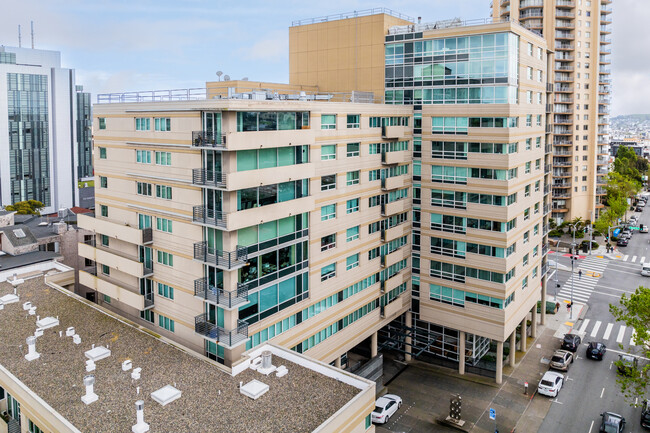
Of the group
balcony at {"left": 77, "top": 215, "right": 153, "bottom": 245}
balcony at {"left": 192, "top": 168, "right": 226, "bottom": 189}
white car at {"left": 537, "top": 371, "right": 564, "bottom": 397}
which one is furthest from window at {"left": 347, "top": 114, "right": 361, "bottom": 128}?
white car at {"left": 537, "top": 371, "right": 564, "bottom": 397}

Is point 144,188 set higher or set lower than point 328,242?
higher

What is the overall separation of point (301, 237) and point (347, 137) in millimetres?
9244

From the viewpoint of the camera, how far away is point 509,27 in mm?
43156

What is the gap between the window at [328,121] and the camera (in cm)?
3731

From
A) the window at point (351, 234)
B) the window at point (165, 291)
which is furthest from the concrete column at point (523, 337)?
the window at point (165, 291)

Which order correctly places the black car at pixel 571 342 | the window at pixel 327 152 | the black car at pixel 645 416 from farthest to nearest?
the black car at pixel 571 342, the black car at pixel 645 416, the window at pixel 327 152

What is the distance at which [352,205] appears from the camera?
41312mm

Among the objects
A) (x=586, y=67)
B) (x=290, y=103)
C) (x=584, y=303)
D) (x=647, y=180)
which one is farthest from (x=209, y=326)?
(x=647, y=180)

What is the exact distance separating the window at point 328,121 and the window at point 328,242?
8.13 metres

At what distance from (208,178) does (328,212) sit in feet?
36.2

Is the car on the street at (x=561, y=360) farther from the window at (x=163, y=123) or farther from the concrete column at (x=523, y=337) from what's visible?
the window at (x=163, y=123)

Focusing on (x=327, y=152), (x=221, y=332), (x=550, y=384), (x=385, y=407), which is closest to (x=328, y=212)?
(x=327, y=152)

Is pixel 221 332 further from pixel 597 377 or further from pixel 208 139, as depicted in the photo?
pixel 597 377

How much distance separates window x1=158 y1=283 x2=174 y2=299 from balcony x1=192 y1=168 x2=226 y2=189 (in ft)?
27.3
